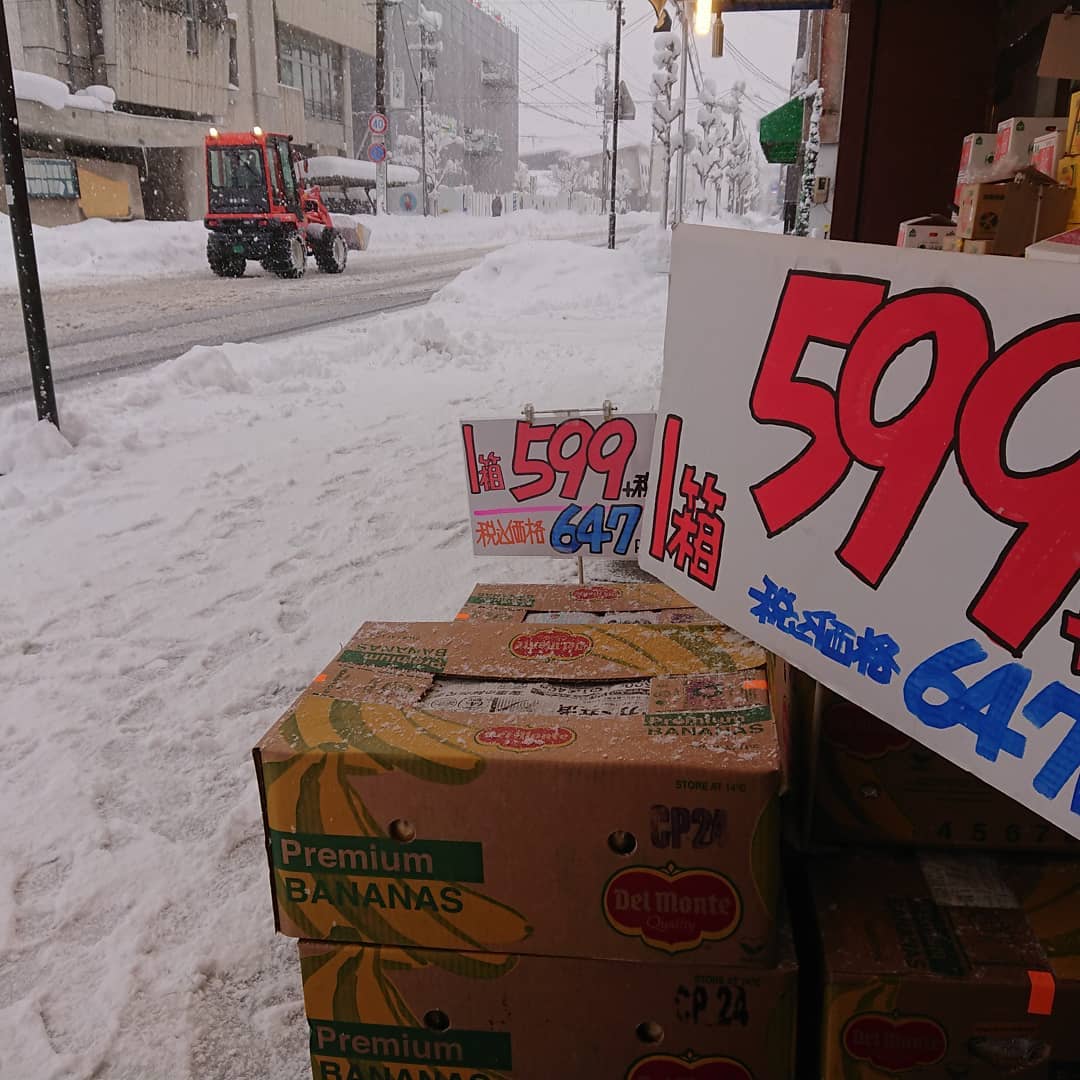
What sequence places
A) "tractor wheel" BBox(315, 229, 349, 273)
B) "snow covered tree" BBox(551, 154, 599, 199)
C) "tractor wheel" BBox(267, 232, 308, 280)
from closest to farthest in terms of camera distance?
"tractor wheel" BBox(267, 232, 308, 280) < "tractor wheel" BBox(315, 229, 349, 273) < "snow covered tree" BBox(551, 154, 599, 199)

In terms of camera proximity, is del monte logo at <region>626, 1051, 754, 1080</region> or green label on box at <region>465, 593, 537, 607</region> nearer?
del monte logo at <region>626, 1051, 754, 1080</region>

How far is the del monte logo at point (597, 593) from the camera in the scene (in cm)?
227

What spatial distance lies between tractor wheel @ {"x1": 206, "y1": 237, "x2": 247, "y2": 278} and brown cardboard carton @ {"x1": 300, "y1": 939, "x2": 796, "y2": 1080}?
777 inches

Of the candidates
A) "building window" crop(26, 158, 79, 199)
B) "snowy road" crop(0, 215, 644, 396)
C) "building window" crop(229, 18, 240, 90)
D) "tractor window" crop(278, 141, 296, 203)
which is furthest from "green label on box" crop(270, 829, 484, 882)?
"building window" crop(229, 18, 240, 90)

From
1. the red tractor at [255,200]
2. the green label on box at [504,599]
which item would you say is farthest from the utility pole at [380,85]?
the green label on box at [504,599]

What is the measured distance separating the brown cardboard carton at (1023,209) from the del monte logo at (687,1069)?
8.92 ft

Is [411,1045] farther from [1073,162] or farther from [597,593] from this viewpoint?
[1073,162]

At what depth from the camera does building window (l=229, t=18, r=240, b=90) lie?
→ 105 ft

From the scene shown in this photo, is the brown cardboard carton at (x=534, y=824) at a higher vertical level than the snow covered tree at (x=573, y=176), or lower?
lower

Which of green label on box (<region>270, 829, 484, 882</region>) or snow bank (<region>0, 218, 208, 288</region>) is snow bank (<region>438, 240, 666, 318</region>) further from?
green label on box (<region>270, 829, 484, 882</region>)

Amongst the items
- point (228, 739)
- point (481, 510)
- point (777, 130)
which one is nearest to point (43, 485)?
point (228, 739)

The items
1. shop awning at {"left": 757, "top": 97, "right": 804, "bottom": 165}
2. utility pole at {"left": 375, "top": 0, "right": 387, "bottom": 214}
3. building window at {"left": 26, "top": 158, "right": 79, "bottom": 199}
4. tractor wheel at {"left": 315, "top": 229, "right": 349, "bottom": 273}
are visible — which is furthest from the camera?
utility pole at {"left": 375, "top": 0, "right": 387, "bottom": 214}

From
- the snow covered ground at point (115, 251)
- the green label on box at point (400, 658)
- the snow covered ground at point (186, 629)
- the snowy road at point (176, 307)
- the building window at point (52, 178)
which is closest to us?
the green label on box at point (400, 658)

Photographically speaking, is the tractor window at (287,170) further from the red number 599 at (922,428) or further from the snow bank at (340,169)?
the red number 599 at (922,428)
